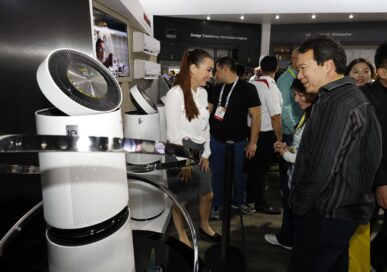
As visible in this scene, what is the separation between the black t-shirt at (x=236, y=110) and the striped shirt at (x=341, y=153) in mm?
1264

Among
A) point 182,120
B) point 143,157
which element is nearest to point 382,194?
point 182,120

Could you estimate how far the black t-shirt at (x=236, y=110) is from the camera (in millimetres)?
2584

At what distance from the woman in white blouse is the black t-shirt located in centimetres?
51

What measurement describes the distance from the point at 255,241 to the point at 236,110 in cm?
127

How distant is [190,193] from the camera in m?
2.18

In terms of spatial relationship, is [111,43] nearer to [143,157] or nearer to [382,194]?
[143,157]

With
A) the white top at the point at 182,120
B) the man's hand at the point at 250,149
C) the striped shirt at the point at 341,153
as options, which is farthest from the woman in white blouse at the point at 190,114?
the striped shirt at the point at 341,153

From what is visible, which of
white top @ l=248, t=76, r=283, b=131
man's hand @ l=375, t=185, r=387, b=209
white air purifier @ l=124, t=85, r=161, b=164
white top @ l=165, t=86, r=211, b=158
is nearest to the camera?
man's hand @ l=375, t=185, r=387, b=209

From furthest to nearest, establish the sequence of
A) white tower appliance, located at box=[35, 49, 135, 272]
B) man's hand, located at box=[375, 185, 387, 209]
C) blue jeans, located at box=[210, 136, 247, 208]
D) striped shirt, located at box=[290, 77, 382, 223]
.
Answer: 1. blue jeans, located at box=[210, 136, 247, 208]
2. man's hand, located at box=[375, 185, 387, 209]
3. striped shirt, located at box=[290, 77, 382, 223]
4. white tower appliance, located at box=[35, 49, 135, 272]

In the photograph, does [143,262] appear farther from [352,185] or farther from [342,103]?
[342,103]

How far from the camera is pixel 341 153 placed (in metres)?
1.23

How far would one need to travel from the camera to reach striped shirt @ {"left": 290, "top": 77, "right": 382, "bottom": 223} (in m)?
1.21

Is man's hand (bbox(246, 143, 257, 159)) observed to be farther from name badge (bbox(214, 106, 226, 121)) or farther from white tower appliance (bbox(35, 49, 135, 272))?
white tower appliance (bbox(35, 49, 135, 272))

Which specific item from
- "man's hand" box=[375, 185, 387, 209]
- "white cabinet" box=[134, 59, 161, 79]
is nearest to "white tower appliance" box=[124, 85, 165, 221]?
"man's hand" box=[375, 185, 387, 209]
